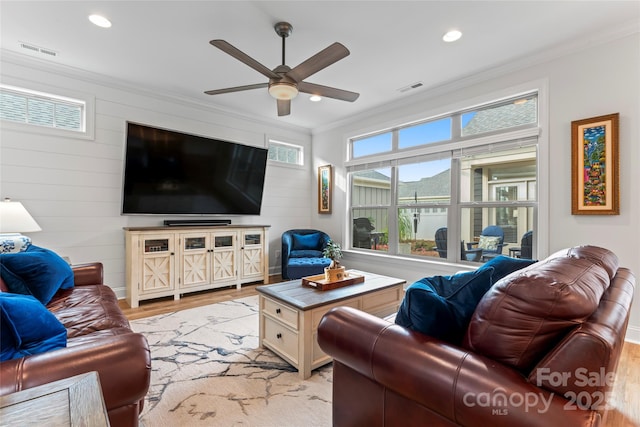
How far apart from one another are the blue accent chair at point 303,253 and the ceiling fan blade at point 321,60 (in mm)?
2663

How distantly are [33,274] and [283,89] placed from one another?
230 centimetres

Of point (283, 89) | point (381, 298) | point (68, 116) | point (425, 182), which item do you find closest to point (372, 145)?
point (425, 182)

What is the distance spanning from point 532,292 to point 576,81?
10.2ft

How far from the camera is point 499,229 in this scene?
3.57 metres

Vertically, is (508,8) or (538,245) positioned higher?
(508,8)

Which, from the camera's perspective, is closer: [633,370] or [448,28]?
[633,370]

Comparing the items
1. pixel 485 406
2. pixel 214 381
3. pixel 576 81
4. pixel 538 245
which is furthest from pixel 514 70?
pixel 214 381

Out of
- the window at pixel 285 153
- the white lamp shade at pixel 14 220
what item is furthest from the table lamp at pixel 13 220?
the window at pixel 285 153

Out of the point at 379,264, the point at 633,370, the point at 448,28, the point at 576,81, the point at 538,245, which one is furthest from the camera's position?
the point at 379,264

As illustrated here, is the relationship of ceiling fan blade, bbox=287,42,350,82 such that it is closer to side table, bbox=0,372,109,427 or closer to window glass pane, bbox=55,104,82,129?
side table, bbox=0,372,109,427

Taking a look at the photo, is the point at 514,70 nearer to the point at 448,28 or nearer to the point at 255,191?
the point at 448,28

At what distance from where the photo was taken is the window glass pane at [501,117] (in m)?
3.31

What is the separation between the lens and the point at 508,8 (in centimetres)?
243

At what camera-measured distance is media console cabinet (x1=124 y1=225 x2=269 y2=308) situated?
363 cm
